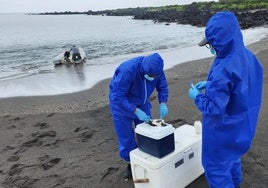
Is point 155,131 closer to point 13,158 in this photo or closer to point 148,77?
point 148,77

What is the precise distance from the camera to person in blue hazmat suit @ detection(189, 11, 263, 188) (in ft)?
8.20

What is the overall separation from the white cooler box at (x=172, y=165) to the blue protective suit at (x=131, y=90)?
0.42 m

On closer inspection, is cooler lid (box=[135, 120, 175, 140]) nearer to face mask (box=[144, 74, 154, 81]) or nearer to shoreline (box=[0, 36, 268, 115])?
face mask (box=[144, 74, 154, 81])

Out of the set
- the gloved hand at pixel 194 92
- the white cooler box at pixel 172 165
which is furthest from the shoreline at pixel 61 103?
the gloved hand at pixel 194 92

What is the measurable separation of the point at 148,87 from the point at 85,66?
1146cm

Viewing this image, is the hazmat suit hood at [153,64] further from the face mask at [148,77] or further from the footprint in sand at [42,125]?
the footprint in sand at [42,125]

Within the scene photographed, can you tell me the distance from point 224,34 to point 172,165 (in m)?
1.42

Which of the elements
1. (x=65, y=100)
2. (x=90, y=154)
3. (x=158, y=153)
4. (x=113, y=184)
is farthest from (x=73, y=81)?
(x=158, y=153)

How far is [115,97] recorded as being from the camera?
11.3 ft

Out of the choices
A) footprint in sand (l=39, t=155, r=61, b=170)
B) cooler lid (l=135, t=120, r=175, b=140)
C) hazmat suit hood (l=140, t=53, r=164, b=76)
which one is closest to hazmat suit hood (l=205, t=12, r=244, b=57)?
hazmat suit hood (l=140, t=53, r=164, b=76)

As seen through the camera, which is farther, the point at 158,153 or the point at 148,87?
the point at 148,87

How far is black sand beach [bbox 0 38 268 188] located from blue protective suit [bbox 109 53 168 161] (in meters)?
0.66

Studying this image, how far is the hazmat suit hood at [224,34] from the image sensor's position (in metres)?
2.51

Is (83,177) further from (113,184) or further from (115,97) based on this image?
(115,97)
